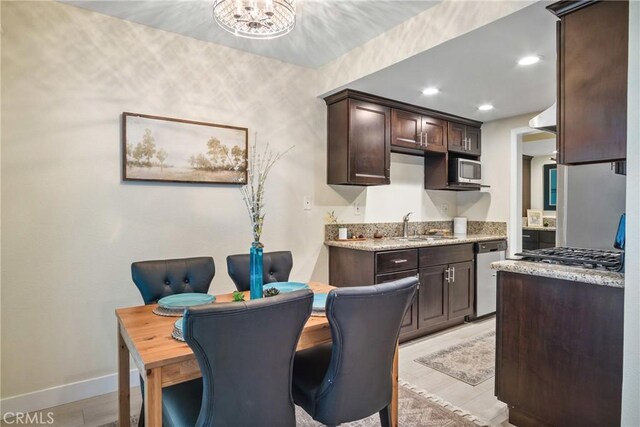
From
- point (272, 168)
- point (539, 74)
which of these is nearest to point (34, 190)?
point (272, 168)

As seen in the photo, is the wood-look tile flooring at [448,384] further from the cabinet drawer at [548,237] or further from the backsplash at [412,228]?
the cabinet drawer at [548,237]

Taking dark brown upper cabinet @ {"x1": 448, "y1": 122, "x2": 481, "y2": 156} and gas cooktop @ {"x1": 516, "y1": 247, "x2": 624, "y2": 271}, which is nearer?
gas cooktop @ {"x1": 516, "y1": 247, "x2": 624, "y2": 271}

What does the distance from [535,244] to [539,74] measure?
4.13 metres

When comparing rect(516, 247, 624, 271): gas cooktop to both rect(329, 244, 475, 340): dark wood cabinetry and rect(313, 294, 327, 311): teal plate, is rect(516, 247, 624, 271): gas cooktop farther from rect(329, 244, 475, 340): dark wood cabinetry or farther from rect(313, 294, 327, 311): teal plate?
rect(313, 294, 327, 311): teal plate

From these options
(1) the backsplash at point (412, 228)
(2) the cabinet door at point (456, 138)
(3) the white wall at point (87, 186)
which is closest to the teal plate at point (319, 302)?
(3) the white wall at point (87, 186)

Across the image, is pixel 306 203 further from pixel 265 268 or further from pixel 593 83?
pixel 593 83

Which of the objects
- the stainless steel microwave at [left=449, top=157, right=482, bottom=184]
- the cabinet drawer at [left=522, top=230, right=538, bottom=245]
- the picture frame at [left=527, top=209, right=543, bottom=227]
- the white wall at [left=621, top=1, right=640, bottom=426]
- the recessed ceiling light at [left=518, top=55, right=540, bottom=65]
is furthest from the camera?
the picture frame at [left=527, top=209, right=543, bottom=227]

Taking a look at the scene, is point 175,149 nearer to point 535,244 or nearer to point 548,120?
point 548,120

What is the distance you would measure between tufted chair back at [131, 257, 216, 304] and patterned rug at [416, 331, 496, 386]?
1.91m

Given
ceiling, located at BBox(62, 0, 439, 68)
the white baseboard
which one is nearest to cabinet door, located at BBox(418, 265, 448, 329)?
ceiling, located at BBox(62, 0, 439, 68)

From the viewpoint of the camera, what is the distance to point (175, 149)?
274 centimetres

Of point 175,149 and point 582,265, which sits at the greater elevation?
point 175,149

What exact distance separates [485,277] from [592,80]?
2.58 meters

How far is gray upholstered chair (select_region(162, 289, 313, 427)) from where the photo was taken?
1.15m
